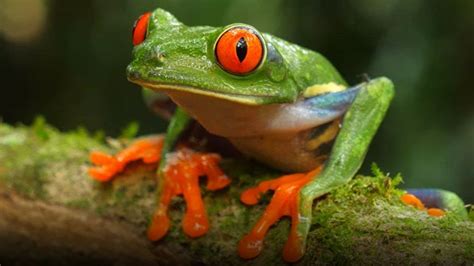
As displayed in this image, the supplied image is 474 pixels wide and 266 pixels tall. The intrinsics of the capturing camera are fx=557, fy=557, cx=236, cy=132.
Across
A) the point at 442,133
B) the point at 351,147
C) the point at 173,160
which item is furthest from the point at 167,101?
the point at 442,133

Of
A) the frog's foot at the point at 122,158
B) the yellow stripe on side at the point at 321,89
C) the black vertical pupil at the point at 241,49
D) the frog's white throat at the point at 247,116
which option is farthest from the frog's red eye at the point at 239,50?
the frog's foot at the point at 122,158

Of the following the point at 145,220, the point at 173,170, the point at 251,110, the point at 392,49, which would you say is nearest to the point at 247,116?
the point at 251,110

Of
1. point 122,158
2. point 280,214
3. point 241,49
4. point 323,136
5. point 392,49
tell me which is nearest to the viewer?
point 241,49

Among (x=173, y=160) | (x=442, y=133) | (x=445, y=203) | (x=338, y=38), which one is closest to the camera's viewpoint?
(x=445, y=203)

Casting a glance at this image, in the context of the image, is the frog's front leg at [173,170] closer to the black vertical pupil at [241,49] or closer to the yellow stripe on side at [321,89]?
the yellow stripe on side at [321,89]

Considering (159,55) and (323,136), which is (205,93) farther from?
(323,136)

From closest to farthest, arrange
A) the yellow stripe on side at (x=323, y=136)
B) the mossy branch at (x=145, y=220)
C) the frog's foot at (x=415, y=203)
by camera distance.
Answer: the mossy branch at (x=145, y=220) < the frog's foot at (x=415, y=203) < the yellow stripe on side at (x=323, y=136)

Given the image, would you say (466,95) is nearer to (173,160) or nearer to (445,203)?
(445,203)
